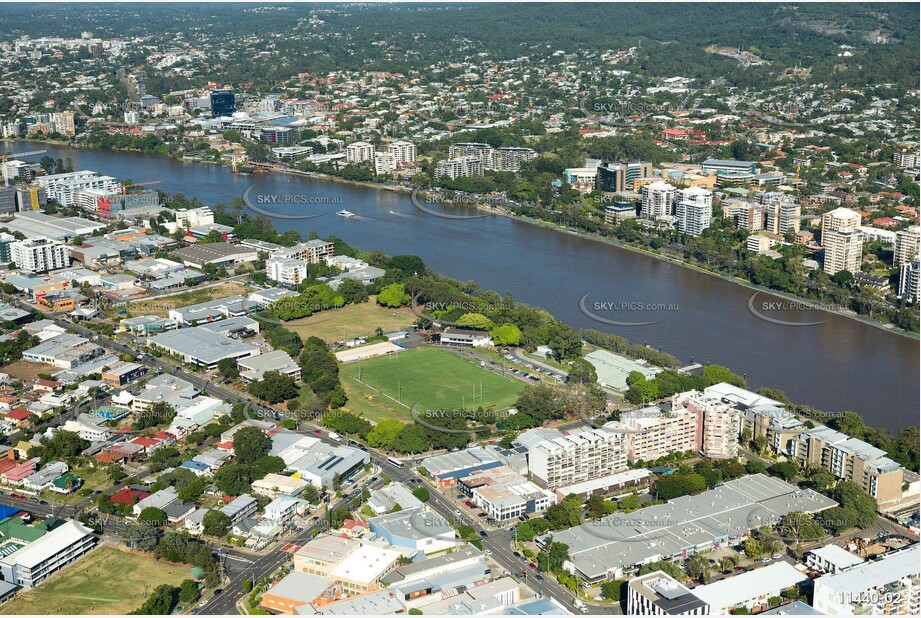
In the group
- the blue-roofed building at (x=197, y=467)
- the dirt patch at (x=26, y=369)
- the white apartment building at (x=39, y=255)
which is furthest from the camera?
the white apartment building at (x=39, y=255)

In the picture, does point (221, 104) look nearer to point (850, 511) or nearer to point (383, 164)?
point (383, 164)

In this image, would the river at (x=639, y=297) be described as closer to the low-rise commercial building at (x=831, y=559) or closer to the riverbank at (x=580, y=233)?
the riverbank at (x=580, y=233)

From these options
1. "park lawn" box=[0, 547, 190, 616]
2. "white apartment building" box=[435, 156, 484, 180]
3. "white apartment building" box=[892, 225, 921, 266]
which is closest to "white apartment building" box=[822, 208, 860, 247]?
"white apartment building" box=[892, 225, 921, 266]

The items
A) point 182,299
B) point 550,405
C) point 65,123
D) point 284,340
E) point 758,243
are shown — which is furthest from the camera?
point 65,123

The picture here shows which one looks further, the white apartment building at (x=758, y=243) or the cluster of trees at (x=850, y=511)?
the white apartment building at (x=758, y=243)

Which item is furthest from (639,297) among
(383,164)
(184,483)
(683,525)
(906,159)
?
(906,159)

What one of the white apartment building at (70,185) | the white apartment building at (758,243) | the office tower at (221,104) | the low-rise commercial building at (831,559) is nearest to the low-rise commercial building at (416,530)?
the low-rise commercial building at (831,559)
